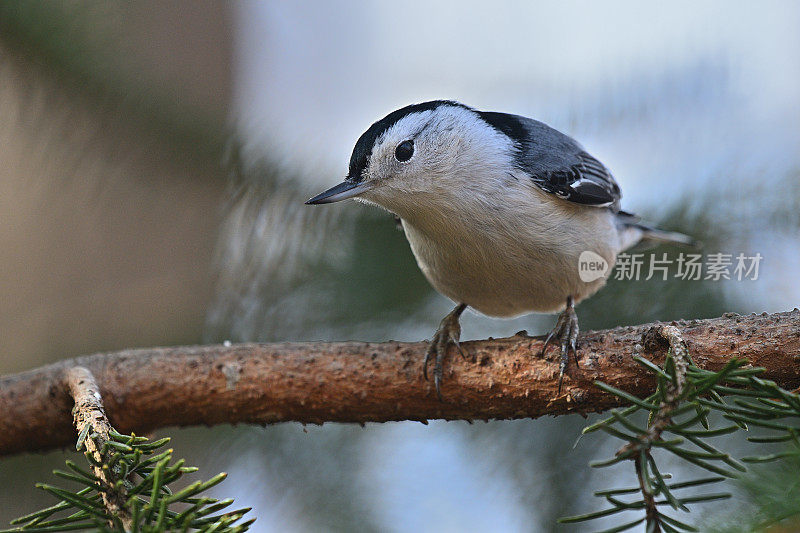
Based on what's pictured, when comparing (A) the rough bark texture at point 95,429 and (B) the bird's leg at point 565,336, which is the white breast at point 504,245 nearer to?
(B) the bird's leg at point 565,336

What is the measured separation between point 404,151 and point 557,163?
1.10ft

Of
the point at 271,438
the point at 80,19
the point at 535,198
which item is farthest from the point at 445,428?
the point at 80,19

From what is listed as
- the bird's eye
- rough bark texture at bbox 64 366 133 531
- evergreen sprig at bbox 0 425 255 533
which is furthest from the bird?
evergreen sprig at bbox 0 425 255 533

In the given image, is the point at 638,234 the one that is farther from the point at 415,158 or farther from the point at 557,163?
the point at 415,158

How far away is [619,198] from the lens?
155cm

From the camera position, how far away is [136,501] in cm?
55

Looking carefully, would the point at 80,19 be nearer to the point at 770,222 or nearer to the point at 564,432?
the point at 564,432

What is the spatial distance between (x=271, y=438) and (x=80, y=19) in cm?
87

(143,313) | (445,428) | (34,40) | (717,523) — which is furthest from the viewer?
(143,313)

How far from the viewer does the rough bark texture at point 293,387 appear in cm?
101

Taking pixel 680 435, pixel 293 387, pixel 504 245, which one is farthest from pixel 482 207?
pixel 680 435

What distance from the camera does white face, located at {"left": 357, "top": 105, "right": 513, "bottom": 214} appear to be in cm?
124

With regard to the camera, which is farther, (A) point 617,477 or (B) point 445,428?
(B) point 445,428

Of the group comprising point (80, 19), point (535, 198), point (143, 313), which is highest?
point (80, 19)
